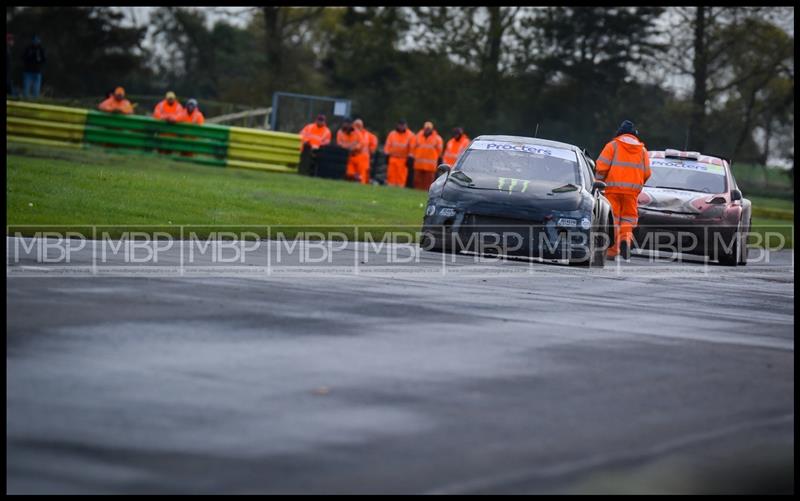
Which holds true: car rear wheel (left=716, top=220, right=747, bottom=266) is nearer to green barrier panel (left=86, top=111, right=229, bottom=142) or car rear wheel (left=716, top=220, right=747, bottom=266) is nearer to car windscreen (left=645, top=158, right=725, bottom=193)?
car windscreen (left=645, top=158, right=725, bottom=193)

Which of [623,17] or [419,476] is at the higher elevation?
[623,17]

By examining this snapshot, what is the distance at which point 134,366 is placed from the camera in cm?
816

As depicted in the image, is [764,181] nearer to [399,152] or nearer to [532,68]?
[532,68]

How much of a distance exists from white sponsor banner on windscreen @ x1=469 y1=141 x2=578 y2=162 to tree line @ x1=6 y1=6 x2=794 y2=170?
42.2 m

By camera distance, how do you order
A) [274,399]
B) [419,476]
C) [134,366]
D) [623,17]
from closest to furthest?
1. [419,476]
2. [274,399]
3. [134,366]
4. [623,17]

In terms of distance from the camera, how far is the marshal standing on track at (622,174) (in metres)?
20.0

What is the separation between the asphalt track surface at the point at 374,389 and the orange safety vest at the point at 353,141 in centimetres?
2444

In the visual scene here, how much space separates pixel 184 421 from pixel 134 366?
56.0 inches

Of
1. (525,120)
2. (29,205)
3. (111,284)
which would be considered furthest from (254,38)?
(111,284)

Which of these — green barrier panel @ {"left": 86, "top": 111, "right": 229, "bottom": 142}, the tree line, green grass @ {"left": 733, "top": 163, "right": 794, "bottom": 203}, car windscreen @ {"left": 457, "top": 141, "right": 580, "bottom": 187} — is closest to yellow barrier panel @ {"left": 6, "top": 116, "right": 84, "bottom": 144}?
green barrier panel @ {"left": 86, "top": 111, "right": 229, "bottom": 142}

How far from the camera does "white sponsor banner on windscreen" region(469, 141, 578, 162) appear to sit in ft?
62.2

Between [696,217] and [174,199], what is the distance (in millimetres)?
7697

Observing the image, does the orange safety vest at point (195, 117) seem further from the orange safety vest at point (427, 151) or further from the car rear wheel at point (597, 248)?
the car rear wheel at point (597, 248)

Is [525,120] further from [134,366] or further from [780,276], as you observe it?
[134,366]
